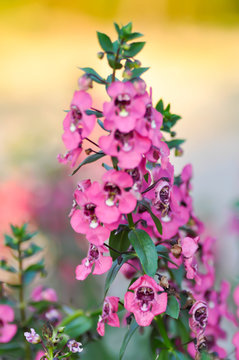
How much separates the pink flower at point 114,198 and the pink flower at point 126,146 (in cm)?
3

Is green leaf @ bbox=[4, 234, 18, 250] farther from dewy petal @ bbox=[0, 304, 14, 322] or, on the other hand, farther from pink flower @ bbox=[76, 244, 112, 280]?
pink flower @ bbox=[76, 244, 112, 280]

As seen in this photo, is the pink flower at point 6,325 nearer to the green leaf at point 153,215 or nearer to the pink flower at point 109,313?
the pink flower at point 109,313

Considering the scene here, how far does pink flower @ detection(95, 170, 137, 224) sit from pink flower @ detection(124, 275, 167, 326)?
0.12 meters

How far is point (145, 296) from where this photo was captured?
0.90 meters

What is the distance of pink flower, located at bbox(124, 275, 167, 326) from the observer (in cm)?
89

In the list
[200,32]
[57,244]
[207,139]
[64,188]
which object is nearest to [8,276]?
[57,244]

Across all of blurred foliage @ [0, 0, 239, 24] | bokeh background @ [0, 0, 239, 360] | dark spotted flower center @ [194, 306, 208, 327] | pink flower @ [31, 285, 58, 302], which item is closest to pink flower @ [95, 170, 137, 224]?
dark spotted flower center @ [194, 306, 208, 327]

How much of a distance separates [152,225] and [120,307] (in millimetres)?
160

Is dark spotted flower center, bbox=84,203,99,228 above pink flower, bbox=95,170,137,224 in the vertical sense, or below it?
below

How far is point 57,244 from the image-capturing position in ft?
7.06

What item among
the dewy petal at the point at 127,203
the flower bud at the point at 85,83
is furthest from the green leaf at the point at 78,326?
the flower bud at the point at 85,83

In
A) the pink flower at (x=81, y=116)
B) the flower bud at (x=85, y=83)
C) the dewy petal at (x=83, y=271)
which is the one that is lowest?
the dewy petal at (x=83, y=271)

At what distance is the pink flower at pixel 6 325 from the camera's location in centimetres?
116

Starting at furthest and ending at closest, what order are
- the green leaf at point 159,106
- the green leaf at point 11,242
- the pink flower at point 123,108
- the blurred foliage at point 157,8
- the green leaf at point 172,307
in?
the blurred foliage at point 157,8 < the green leaf at point 11,242 < the green leaf at point 159,106 < the green leaf at point 172,307 < the pink flower at point 123,108
